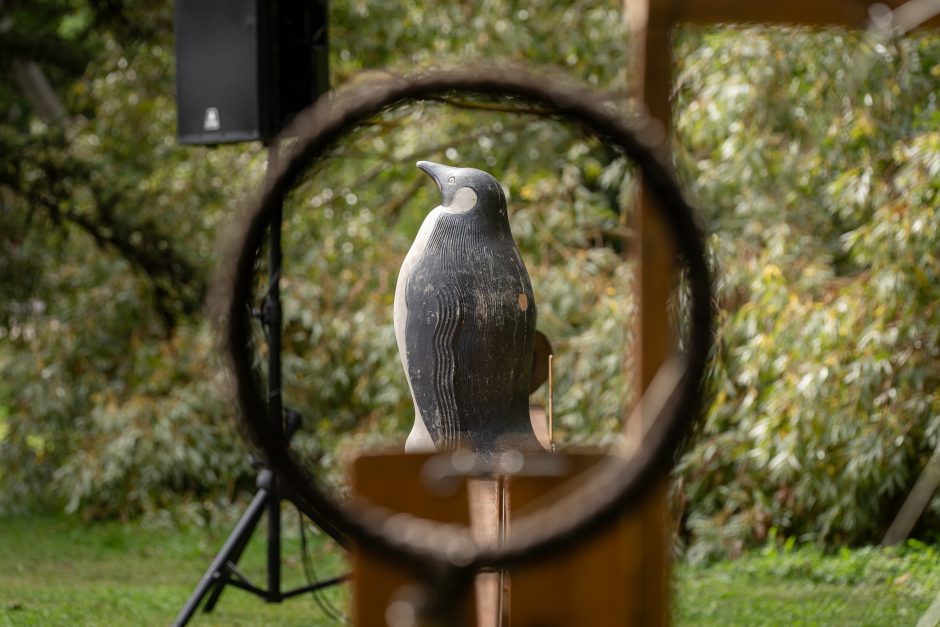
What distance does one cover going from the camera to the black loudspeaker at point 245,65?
3.53 m

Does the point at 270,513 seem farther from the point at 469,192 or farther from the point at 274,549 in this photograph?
the point at 469,192

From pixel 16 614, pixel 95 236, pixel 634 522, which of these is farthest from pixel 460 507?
pixel 95 236

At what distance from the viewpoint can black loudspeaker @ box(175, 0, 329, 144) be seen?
353 cm

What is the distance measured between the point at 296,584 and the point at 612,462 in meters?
3.57

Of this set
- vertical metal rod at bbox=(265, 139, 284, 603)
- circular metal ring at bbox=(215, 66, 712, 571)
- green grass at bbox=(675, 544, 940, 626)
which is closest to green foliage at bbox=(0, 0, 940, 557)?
green grass at bbox=(675, 544, 940, 626)

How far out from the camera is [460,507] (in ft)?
4.27

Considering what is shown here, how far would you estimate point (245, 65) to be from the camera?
11.6 feet

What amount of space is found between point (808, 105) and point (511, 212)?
1448 mm

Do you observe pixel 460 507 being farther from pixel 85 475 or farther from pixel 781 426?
pixel 85 475

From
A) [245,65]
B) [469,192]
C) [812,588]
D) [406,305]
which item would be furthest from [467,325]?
[812,588]

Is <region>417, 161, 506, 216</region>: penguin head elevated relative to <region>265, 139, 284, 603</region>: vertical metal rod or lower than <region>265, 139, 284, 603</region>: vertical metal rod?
elevated

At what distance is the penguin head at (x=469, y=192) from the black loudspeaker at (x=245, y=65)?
94 cm

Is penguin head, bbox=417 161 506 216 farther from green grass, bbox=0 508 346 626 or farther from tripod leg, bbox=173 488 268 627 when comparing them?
green grass, bbox=0 508 346 626

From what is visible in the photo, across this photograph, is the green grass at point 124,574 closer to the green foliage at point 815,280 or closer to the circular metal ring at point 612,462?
the green foliage at point 815,280
